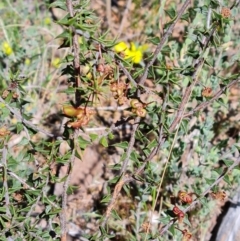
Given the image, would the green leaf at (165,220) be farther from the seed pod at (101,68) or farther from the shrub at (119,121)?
the seed pod at (101,68)

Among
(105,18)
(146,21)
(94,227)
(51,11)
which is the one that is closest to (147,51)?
(146,21)

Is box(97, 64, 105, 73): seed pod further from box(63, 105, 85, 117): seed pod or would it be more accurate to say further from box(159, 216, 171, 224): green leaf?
box(159, 216, 171, 224): green leaf

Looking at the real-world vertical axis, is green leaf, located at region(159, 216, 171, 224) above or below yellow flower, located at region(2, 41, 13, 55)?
above

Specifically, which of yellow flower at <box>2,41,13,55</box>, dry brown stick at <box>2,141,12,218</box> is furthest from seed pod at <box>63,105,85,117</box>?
yellow flower at <box>2,41,13,55</box>

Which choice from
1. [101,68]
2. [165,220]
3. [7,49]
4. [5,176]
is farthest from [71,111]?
[7,49]

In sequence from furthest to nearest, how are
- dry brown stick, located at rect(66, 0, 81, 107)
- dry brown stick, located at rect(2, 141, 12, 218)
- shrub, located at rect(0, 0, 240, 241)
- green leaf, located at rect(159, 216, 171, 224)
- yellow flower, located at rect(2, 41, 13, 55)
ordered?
yellow flower, located at rect(2, 41, 13, 55) → green leaf, located at rect(159, 216, 171, 224) → dry brown stick, located at rect(2, 141, 12, 218) → shrub, located at rect(0, 0, 240, 241) → dry brown stick, located at rect(66, 0, 81, 107)

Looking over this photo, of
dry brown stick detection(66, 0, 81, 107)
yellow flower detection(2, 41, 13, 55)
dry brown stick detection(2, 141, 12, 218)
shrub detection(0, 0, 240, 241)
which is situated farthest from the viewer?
yellow flower detection(2, 41, 13, 55)

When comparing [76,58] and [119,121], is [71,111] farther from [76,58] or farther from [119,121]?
[119,121]

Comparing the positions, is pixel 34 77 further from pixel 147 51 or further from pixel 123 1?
pixel 123 1

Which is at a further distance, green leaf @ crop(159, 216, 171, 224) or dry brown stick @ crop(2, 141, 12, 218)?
green leaf @ crop(159, 216, 171, 224)

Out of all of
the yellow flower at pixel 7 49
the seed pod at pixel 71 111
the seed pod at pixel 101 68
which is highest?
the seed pod at pixel 101 68

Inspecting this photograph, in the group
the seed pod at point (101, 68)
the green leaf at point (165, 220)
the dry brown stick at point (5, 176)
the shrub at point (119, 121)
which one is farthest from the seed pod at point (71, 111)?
the green leaf at point (165, 220)
